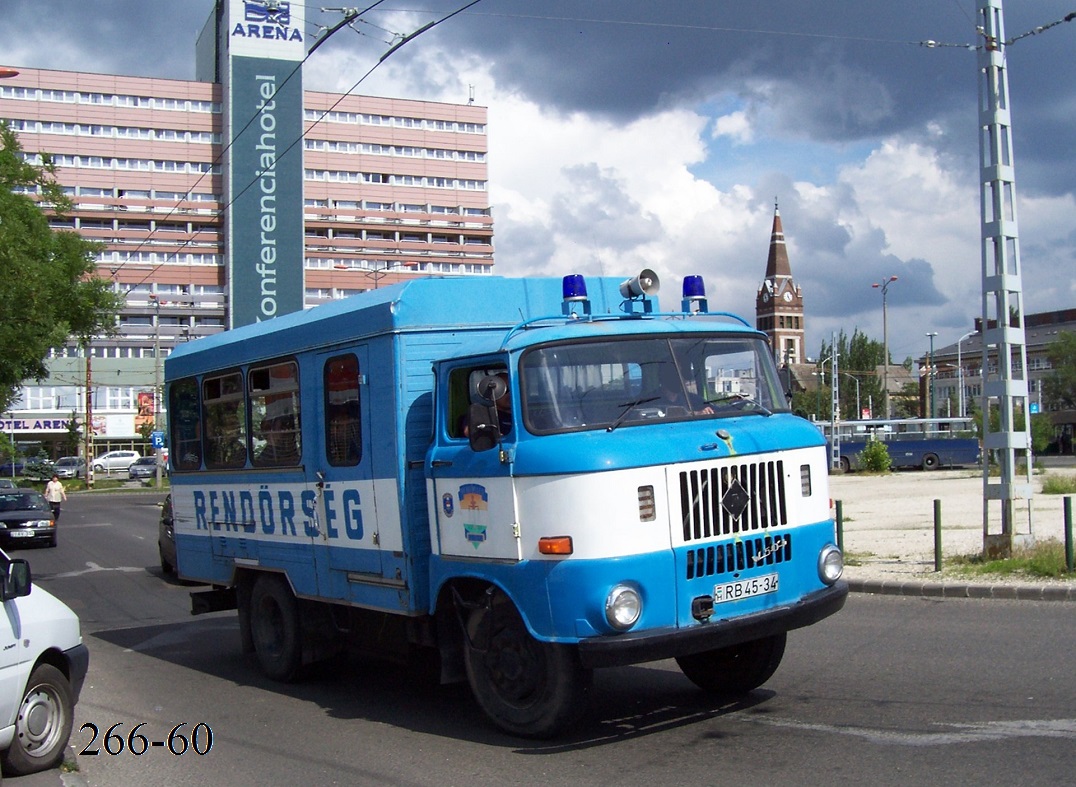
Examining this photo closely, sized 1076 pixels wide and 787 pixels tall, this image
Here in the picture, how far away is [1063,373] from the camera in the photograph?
8838 centimetres

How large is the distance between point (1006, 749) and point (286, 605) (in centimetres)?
580

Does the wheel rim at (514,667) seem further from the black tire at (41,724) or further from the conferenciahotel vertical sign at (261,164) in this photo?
the conferenciahotel vertical sign at (261,164)

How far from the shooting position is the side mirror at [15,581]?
6355mm

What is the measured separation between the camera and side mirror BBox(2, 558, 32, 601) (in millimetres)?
6355

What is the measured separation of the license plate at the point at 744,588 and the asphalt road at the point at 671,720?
84 cm

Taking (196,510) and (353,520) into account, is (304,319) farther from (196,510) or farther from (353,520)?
(196,510)

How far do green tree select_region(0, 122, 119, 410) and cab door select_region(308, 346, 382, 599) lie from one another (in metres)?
12.3

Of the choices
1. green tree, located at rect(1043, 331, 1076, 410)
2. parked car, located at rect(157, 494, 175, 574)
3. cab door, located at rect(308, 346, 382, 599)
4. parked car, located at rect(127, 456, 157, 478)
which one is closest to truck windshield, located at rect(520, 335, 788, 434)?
cab door, located at rect(308, 346, 382, 599)

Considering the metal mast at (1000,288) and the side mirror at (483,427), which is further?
the metal mast at (1000,288)

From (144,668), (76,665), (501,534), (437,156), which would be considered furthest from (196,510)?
(437,156)

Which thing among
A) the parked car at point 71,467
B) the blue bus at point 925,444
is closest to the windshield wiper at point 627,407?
the blue bus at point 925,444

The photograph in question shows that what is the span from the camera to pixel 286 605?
31.0 feet

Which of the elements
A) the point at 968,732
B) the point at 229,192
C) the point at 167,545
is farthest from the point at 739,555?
the point at 229,192

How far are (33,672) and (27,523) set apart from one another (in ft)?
76.6
